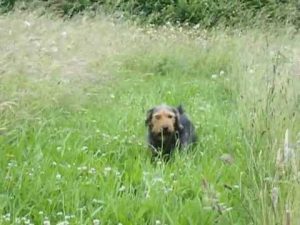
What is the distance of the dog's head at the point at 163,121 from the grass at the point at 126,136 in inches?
6.5

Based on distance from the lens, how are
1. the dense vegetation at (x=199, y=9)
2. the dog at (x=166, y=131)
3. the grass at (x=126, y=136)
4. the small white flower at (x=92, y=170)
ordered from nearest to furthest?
the grass at (x=126, y=136) → the small white flower at (x=92, y=170) → the dog at (x=166, y=131) → the dense vegetation at (x=199, y=9)

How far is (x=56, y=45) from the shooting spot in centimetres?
797

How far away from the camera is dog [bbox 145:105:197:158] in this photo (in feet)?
18.5

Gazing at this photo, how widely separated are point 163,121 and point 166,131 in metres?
0.08

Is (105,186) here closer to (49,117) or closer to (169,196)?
(169,196)

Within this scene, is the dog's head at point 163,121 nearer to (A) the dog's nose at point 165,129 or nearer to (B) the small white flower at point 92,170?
(A) the dog's nose at point 165,129

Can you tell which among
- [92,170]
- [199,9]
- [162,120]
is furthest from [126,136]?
[199,9]

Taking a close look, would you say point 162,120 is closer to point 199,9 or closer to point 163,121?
point 163,121

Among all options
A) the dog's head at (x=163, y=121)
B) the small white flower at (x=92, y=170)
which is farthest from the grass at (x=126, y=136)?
the dog's head at (x=163, y=121)

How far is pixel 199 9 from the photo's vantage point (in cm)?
1495

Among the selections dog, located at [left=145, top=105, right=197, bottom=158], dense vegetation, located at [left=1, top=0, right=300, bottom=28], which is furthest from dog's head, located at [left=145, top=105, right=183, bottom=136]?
dense vegetation, located at [left=1, top=0, right=300, bottom=28]

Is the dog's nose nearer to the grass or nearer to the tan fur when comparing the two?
the tan fur

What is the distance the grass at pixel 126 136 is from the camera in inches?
165

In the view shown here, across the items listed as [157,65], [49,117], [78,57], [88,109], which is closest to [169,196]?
[49,117]
